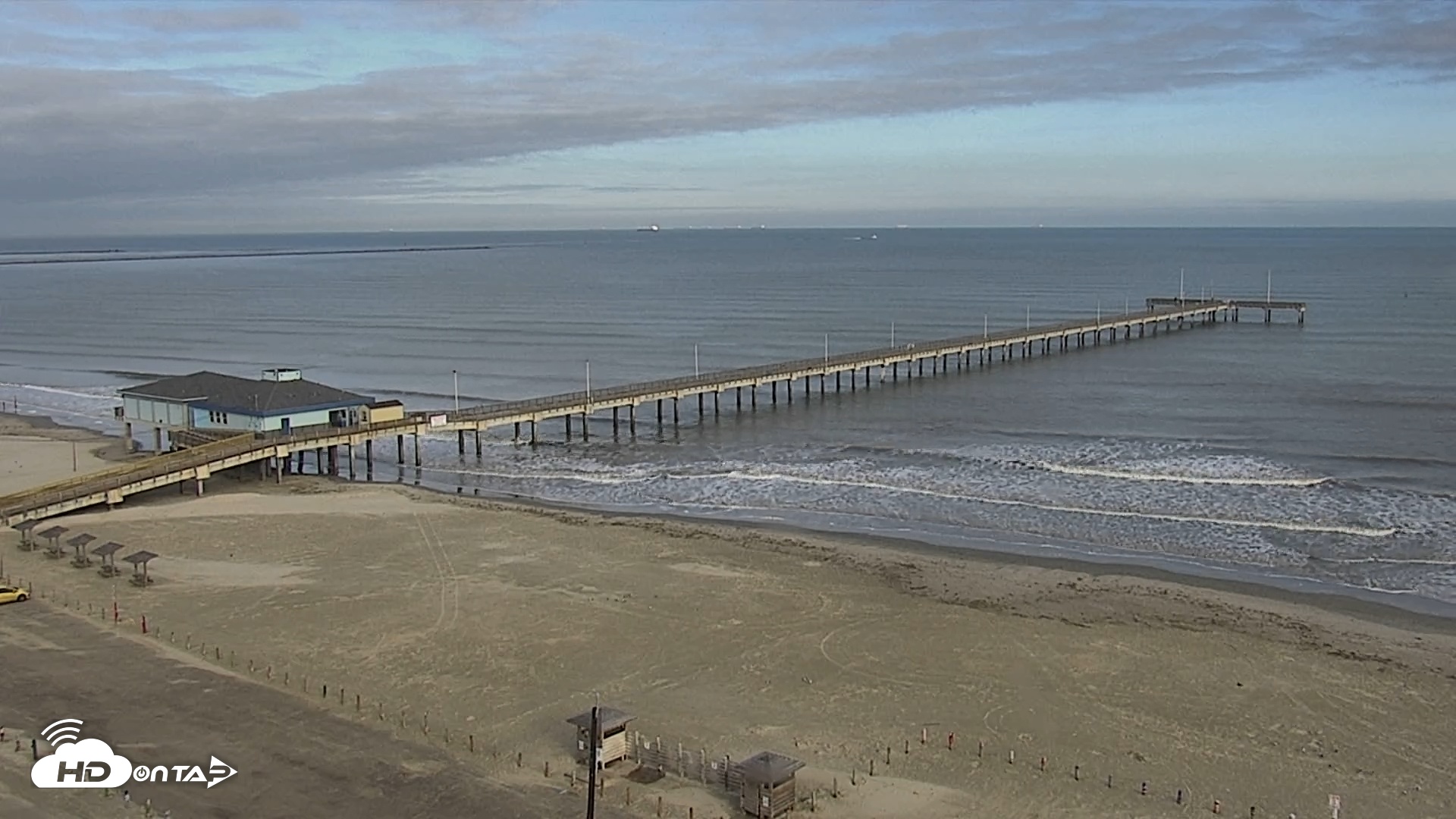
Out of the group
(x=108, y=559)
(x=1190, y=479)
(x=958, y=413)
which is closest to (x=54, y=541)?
(x=108, y=559)

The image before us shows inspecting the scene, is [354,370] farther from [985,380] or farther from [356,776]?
[356,776]

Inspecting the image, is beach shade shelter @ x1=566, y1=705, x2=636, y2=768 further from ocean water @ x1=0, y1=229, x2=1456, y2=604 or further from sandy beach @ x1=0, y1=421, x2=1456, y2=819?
ocean water @ x1=0, y1=229, x2=1456, y2=604

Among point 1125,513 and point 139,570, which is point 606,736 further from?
point 1125,513

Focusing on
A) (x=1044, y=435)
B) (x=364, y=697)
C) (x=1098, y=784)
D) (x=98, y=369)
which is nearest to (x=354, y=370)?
(x=98, y=369)

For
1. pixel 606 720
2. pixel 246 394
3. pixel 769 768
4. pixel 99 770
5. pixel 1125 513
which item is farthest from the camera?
pixel 246 394

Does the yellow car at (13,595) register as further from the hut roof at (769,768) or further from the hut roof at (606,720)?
the hut roof at (769,768)

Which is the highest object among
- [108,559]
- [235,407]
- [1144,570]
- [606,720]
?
[235,407]
